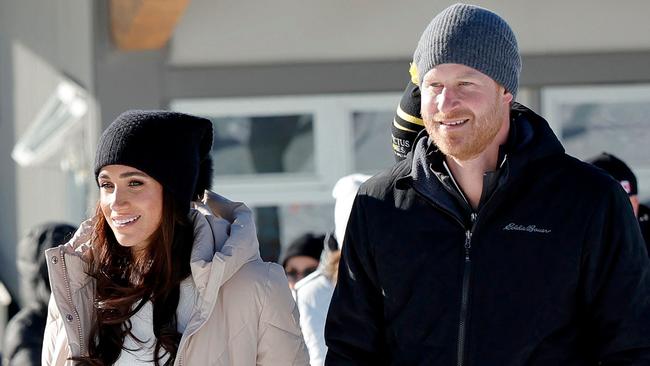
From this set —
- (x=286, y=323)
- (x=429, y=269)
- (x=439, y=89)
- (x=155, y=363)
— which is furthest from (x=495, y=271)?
(x=155, y=363)

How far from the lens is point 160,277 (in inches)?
154

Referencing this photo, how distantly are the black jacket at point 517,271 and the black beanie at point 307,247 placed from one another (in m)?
4.04

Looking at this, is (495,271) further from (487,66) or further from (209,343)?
(209,343)

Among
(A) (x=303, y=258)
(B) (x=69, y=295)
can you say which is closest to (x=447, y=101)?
(B) (x=69, y=295)

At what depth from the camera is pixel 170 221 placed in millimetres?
3967

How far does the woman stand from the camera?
151 inches

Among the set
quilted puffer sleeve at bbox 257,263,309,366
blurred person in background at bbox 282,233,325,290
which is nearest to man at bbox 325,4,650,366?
quilted puffer sleeve at bbox 257,263,309,366

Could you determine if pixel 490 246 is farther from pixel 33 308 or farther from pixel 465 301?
pixel 33 308

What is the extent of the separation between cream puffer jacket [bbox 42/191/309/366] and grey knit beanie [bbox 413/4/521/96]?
0.81m

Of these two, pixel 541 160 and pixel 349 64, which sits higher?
pixel 541 160

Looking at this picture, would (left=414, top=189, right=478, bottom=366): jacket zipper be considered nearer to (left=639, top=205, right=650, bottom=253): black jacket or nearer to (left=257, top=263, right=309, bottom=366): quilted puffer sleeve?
(left=257, top=263, right=309, bottom=366): quilted puffer sleeve

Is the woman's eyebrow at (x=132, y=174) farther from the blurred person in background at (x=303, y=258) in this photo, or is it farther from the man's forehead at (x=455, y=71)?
the blurred person in background at (x=303, y=258)

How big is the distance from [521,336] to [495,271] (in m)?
0.17

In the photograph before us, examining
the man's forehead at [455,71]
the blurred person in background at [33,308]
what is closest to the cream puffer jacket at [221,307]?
the man's forehead at [455,71]
